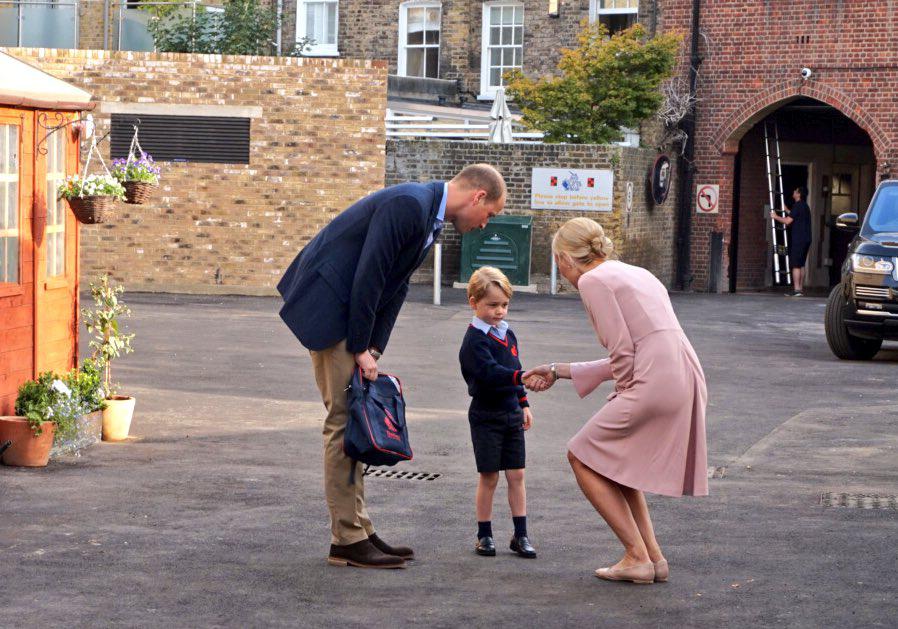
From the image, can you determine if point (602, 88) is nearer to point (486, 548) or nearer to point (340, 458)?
point (486, 548)

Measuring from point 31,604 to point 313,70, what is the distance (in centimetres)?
1814

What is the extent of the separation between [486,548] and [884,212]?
1104cm

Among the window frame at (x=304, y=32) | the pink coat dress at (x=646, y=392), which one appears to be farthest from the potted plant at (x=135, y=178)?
the window frame at (x=304, y=32)

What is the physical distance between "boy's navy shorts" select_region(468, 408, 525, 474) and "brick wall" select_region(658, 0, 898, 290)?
67.6 ft

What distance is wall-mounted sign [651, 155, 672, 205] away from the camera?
26.6 meters

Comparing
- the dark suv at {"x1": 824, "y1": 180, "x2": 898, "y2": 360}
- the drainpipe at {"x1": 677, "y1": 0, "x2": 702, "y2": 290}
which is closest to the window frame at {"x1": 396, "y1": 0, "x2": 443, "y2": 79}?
the drainpipe at {"x1": 677, "y1": 0, "x2": 702, "y2": 290}

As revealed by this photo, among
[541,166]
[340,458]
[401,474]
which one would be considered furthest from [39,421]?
Result: [541,166]

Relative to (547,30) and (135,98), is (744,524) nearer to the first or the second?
(135,98)

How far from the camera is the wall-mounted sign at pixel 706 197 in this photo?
27875mm

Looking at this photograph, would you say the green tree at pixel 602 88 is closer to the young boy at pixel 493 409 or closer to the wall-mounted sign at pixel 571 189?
the wall-mounted sign at pixel 571 189

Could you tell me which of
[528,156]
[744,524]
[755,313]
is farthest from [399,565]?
[528,156]

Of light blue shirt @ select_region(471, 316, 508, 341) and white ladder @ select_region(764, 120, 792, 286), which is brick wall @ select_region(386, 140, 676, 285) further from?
light blue shirt @ select_region(471, 316, 508, 341)

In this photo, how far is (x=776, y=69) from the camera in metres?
26.9

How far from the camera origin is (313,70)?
23250 mm
